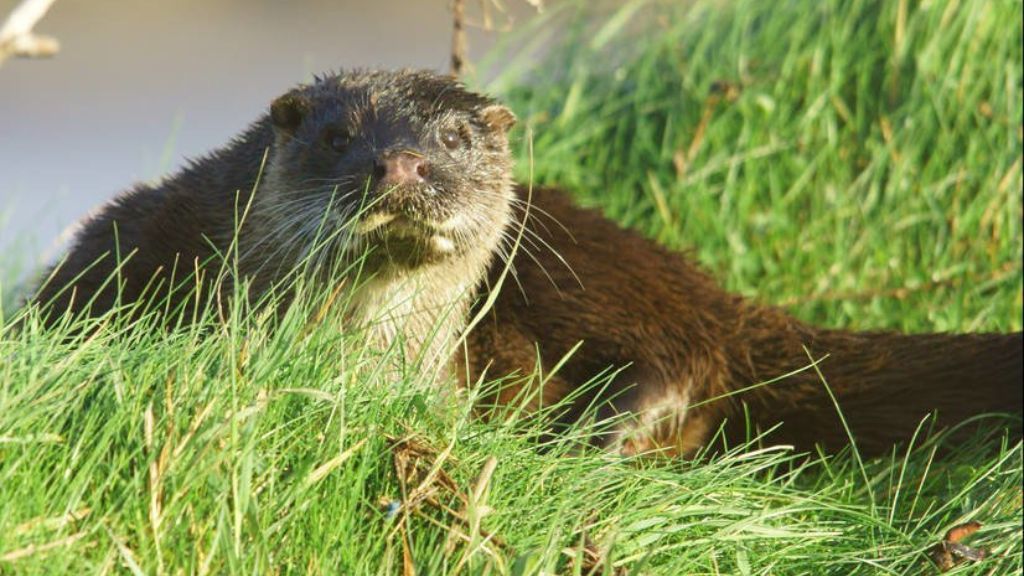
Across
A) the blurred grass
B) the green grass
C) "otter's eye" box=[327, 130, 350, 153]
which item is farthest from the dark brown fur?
the blurred grass

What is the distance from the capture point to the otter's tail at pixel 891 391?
12.3 feet

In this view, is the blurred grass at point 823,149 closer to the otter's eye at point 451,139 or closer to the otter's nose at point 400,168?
the otter's eye at point 451,139

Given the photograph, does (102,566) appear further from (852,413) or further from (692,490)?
(852,413)

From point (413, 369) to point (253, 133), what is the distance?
1.47 metres

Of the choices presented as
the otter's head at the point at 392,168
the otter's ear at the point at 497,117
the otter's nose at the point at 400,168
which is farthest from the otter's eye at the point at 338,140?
the otter's ear at the point at 497,117

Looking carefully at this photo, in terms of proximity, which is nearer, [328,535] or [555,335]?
[328,535]

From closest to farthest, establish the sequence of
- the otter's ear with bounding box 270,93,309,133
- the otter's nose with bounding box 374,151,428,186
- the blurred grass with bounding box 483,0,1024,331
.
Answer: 1. the otter's nose with bounding box 374,151,428,186
2. the otter's ear with bounding box 270,93,309,133
3. the blurred grass with bounding box 483,0,1024,331

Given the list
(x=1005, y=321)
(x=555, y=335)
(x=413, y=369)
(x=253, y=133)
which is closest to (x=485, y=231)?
(x=555, y=335)

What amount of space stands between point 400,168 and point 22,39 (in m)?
1.29

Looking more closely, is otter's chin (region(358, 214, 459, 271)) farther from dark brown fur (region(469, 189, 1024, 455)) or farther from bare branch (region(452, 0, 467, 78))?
bare branch (region(452, 0, 467, 78))

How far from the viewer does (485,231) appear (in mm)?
3523

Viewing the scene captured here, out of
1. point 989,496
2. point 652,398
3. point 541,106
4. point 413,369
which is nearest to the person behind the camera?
point 413,369

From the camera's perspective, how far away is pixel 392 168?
3.17 meters

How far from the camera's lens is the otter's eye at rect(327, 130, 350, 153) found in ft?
11.3
